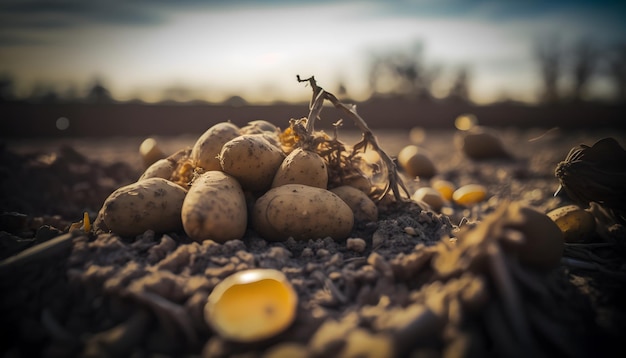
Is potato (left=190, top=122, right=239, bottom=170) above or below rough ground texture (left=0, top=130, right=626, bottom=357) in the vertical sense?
above

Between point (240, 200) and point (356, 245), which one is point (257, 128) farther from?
point (356, 245)

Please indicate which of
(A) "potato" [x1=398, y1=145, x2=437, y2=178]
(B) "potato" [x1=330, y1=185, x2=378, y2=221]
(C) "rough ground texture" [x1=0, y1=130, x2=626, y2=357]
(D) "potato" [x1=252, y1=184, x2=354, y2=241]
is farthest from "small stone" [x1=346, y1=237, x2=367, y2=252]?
(A) "potato" [x1=398, y1=145, x2=437, y2=178]

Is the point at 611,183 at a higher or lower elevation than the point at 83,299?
higher

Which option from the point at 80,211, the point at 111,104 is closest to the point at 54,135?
the point at 111,104

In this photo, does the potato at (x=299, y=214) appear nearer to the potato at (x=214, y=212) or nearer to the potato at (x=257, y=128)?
the potato at (x=214, y=212)

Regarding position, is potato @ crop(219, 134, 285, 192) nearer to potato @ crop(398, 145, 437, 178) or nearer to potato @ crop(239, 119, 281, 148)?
potato @ crop(239, 119, 281, 148)

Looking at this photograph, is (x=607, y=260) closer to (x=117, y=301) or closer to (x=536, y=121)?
(x=117, y=301)
